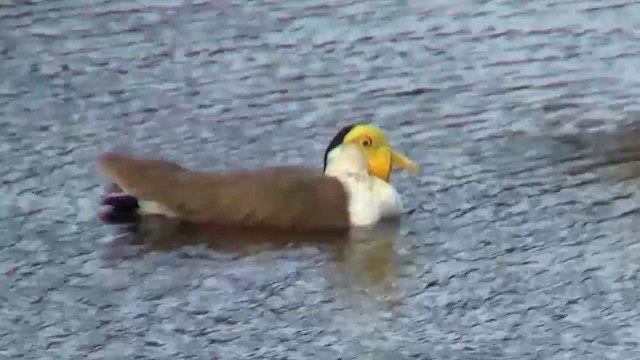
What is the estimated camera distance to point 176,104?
11.6 meters

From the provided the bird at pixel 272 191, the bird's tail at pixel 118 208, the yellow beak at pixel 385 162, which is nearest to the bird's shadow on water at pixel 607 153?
the yellow beak at pixel 385 162

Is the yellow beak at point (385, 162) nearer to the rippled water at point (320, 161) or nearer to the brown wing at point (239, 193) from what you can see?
the rippled water at point (320, 161)

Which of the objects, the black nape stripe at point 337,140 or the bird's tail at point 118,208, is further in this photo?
the black nape stripe at point 337,140

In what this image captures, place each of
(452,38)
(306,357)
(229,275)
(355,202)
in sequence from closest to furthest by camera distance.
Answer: (306,357) → (229,275) → (355,202) → (452,38)

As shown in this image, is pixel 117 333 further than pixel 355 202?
No

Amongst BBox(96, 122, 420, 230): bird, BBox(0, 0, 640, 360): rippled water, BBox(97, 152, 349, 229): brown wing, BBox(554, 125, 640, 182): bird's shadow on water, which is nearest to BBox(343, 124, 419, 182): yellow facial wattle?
BBox(96, 122, 420, 230): bird

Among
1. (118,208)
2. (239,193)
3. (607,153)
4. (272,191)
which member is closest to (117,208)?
(118,208)

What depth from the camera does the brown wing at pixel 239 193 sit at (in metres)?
9.88

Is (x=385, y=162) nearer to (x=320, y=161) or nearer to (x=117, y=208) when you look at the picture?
(x=320, y=161)

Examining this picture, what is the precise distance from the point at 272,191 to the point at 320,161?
94 cm

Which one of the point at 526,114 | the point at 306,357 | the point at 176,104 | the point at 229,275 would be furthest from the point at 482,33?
the point at 306,357

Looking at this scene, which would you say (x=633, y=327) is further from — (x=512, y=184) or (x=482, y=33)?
(x=482, y=33)

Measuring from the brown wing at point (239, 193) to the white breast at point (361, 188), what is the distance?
7cm

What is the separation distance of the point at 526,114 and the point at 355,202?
1995mm
